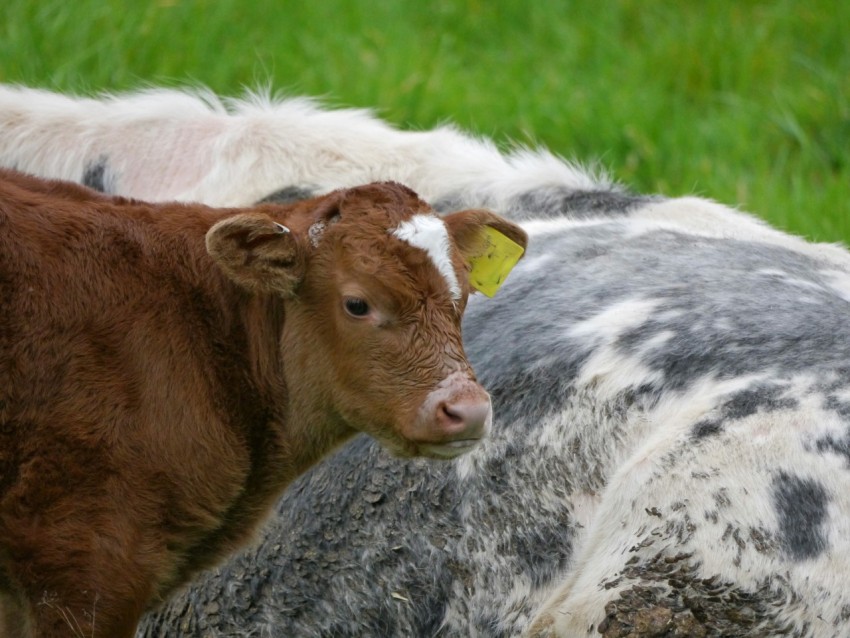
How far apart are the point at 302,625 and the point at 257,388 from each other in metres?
0.83

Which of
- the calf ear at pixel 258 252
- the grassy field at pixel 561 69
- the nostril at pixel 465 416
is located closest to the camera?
the nostril at pixel 465 416

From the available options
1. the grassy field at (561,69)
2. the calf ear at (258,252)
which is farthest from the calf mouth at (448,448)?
the grassy field at (561,69)

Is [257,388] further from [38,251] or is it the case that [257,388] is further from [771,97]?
[771,97]

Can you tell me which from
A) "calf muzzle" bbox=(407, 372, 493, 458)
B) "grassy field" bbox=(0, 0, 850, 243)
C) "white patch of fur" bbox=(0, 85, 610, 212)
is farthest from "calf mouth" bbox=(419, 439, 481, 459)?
"grassy field" bbox=(0, 0, 850, 243)

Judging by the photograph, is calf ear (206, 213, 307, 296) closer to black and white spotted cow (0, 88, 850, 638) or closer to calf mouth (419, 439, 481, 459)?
calf mouth (419, 439, 481, 459)

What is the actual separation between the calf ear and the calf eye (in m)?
0.15

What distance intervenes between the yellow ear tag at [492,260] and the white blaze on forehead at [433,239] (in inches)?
12.5

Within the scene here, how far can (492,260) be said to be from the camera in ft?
11.5

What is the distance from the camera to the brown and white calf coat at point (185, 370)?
9.86ft

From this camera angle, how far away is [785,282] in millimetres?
3955

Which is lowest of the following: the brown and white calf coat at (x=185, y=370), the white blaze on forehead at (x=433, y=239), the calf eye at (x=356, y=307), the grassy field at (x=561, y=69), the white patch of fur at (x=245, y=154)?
the grassy field at (x=561, y=69)

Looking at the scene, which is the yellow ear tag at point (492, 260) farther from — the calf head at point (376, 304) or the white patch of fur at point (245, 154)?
the white patch of fur at point (245, 154)

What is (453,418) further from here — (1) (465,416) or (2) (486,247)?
(2) (486,247)

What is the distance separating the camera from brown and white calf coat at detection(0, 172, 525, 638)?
9.86 feet
